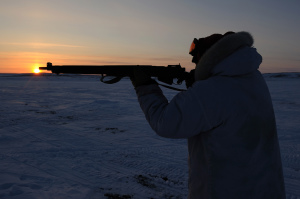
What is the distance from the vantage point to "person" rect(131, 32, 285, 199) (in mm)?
1234

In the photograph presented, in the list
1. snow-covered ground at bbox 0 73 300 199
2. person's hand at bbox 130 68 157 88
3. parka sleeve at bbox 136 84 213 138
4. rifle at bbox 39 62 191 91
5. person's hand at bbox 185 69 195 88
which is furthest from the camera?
snow-covered ground at bbox 0 73 300 199

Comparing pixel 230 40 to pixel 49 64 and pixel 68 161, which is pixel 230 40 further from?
pixel 68 161

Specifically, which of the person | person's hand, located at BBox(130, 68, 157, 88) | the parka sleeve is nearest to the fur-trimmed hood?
the person

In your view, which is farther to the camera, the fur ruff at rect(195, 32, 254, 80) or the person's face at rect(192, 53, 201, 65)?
the person's face at rect(192, 53, 201, 65)

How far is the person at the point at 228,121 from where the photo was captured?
4.05 feet

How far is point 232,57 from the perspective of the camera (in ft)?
4.13

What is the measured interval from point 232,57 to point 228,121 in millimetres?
325

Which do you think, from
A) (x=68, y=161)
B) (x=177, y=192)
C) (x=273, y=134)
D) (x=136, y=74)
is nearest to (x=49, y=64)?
(x=136, y=74)

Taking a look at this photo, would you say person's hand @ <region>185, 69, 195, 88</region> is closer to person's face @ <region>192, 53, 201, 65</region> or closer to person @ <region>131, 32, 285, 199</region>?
person's face @ <region>192, 53, 201, 65</region>

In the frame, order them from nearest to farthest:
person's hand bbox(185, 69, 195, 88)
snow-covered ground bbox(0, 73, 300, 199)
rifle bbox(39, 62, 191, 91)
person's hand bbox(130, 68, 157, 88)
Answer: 1. person's hand bbox(130, 68, 157, 88)
2. person's hand bbox(185, 69, 195, 88)
3. rifle bbox(39, 62, 191, 91)
4. snow-covered ground bbox(0, 73, 300, 199)

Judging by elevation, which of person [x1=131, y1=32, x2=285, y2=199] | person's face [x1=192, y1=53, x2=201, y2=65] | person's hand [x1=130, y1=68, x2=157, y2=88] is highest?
person's face [x1=192, y1=53, x2=201, y2=65]

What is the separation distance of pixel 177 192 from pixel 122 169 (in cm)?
130

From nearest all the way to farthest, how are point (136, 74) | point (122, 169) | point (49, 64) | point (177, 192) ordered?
point (136, 74), point (49, 64), point (177, 192), point (122, 169)

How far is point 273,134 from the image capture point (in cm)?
138
